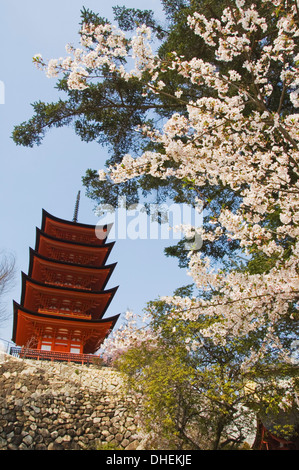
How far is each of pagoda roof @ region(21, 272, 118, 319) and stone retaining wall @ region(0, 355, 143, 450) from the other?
13.4 feet

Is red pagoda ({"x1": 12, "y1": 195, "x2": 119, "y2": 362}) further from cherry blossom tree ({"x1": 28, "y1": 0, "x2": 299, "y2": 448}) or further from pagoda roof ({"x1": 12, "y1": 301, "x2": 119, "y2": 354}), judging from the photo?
cherry blossom tree ({"x1": 28, "y1": 0, "x2": 299, "y2": 448})

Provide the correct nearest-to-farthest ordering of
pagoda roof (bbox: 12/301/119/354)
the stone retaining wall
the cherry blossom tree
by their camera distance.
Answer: the cherry blossom tree
the stone retaining wall
pagoda roof (bbox: 12/301/119/354)

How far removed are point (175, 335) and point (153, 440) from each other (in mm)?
2303

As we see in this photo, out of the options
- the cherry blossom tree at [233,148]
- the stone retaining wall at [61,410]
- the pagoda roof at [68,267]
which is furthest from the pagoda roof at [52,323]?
the cherry blossom tree at [233,148]

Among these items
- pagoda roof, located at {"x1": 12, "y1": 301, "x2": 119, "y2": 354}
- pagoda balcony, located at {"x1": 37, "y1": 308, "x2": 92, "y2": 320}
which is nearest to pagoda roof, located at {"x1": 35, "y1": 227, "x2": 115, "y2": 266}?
pagoda balcony, located at {"x1": 37, "y1": 308, "x2": 92, "y2": 320}

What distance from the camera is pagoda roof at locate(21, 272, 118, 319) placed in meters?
15.6

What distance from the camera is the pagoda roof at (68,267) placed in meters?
16.8

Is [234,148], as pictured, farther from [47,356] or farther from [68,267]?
[68,267]

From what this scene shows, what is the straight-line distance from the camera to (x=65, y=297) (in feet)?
53.5

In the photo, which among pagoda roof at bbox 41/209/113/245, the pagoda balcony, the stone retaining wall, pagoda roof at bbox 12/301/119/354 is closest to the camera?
the stone retaining wall

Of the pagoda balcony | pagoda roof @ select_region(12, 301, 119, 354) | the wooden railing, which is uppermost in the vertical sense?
the pagoda balcony

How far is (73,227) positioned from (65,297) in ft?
15.0

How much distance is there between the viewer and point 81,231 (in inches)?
773

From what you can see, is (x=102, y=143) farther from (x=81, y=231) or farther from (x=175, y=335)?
(x=81, y=231)
